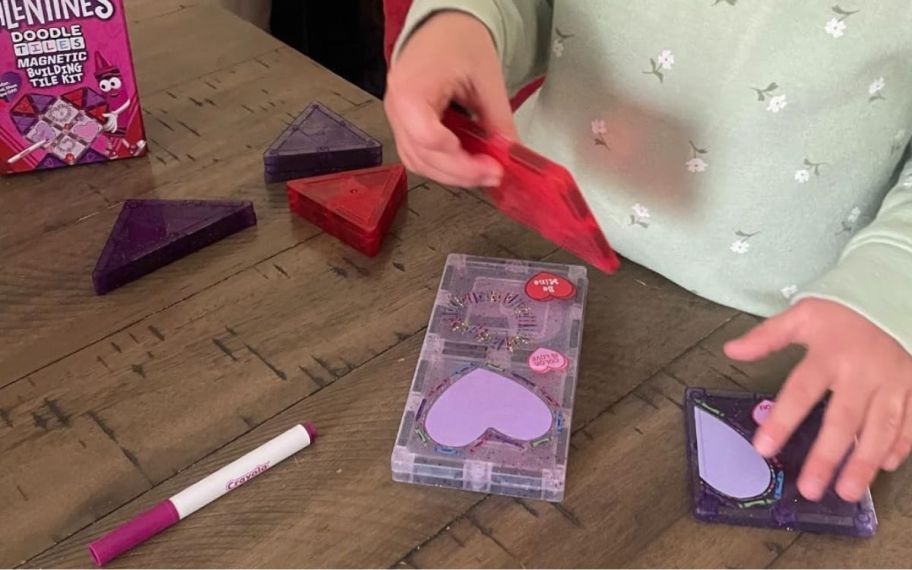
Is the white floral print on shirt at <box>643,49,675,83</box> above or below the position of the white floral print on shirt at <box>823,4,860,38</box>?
below

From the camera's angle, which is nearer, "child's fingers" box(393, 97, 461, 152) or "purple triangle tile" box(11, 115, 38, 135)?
"child's fingers" box(393, 97, 461, 152)

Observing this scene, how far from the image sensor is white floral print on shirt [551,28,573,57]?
2.09 ft

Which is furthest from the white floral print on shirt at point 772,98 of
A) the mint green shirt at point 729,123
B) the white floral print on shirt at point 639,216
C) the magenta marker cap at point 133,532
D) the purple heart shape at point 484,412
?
the magenta marker cap at point 133,532

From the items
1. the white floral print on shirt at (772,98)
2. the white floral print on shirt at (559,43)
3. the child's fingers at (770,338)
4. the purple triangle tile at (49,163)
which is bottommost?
the purple triangle tile at (49,163)

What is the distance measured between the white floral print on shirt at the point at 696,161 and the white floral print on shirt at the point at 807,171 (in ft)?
0.19

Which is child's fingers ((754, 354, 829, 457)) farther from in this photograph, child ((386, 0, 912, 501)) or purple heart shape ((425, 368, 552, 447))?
purple heart shape ((425, 368, 552, 447))

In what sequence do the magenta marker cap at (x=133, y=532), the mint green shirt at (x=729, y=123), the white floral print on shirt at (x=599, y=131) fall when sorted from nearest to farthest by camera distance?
the magenta marker cap at (x=133, y=532), the mint green shirt at (x=729, y=123), the white floral print on shirt at (x=599, y=131)

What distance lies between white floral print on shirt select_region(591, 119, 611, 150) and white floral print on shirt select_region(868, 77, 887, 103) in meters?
0.17

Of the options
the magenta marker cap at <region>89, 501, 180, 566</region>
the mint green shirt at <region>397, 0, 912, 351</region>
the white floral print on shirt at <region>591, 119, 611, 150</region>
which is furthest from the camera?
the white floral print on shirt at <region>591, 119, 611, 150</region>

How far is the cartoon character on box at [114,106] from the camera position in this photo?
66 centimetres

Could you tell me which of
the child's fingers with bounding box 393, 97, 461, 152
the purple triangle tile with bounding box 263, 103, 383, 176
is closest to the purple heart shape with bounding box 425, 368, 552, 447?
the child's fingers with bounding box 393, 97, 461, 152

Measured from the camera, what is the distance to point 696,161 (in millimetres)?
616

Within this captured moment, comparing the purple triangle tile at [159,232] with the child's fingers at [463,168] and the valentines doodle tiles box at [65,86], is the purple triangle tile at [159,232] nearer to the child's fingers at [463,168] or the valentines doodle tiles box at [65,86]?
the valentines doodle tiles box at [65,86]

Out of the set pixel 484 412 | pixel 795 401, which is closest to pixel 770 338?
pixel 795 401
